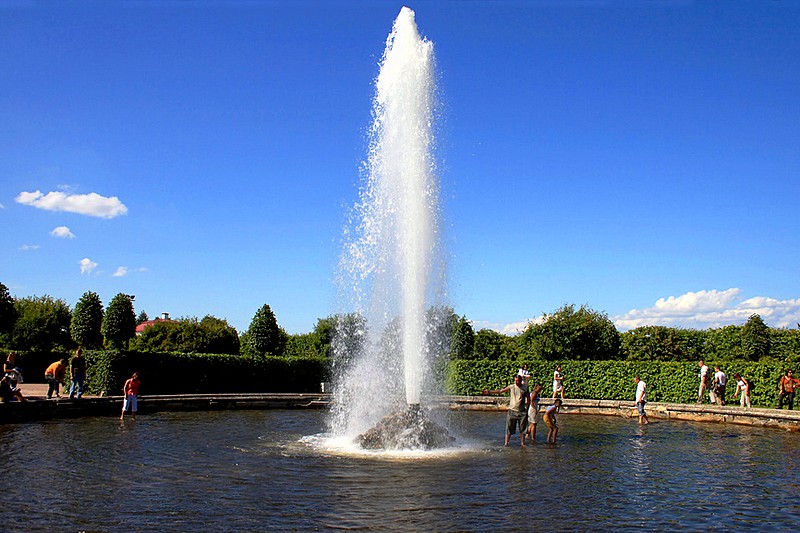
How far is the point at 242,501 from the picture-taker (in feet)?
32.7

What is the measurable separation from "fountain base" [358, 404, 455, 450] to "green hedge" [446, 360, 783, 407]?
16.7 metres

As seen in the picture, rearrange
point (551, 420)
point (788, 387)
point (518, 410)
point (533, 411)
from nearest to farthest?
point (551, 420) → point (518, 410) → point (533, 411) → point (788, 387)

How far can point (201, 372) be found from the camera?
1261 inches

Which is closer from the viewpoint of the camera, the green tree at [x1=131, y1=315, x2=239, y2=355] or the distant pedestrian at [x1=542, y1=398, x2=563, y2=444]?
the distant pedestrian at [x1=542, y1=398, x2=563, y2=444]

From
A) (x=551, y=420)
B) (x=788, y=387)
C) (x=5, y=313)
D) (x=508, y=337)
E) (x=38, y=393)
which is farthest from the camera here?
(x=508, y=337)

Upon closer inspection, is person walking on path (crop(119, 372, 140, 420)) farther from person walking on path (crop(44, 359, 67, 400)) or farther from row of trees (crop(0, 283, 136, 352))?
row of trees (crop(0, 283, 136, 352))

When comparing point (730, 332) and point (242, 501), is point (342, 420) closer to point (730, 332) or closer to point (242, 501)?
point (242, 501)

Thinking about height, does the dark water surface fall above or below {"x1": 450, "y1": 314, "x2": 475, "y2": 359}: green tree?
below

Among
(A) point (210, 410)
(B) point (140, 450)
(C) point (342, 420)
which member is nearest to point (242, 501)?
(B) point (140, 450)

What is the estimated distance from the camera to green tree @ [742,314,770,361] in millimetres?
36438

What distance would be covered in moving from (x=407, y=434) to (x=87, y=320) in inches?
921

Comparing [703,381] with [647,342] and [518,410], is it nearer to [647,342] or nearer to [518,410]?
[518,410]

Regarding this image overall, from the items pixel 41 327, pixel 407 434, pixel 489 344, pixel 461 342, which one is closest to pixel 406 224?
pixel 407 434

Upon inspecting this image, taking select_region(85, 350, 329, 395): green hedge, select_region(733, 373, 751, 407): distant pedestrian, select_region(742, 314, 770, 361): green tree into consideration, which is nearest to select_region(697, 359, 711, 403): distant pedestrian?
select_region(733, 373, 751, 407): distant pedestrian
